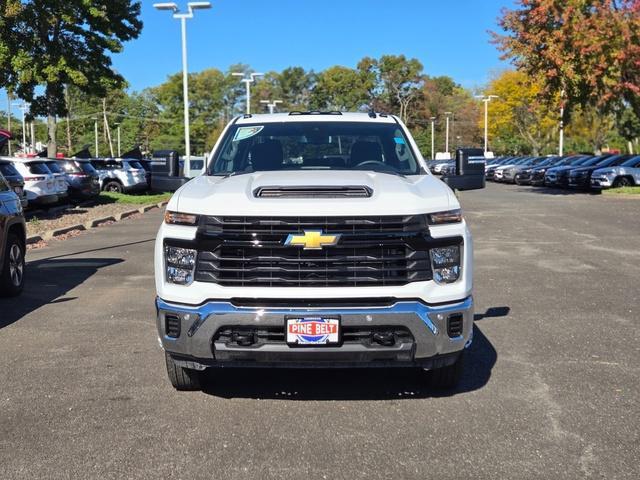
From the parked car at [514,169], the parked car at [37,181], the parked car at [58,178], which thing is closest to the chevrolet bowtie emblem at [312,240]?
the parked car at [37,181]

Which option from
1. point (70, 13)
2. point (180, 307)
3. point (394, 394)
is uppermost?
point (70, 13)

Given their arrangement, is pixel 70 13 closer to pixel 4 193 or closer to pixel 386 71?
pixel 4 193

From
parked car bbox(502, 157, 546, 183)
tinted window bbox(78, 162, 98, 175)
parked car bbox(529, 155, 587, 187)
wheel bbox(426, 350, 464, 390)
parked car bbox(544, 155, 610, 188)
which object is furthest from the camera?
parked car bbox(502, 157, 546, 183)

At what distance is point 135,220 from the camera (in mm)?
19516

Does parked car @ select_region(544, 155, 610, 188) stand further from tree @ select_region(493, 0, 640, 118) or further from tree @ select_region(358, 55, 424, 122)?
tree @ select_region(358, 55, 424, 122)

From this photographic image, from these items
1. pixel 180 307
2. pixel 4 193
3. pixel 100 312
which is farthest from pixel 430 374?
pixel 4 193

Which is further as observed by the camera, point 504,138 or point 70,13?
point 504,138

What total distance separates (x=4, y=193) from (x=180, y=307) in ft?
16.9

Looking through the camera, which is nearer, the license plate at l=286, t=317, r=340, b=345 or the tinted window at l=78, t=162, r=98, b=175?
the license plate at l=286, t=317, r=340, b=345

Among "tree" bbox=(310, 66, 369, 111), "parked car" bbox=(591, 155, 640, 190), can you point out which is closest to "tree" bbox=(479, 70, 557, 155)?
"tree" bbox=(310, 66, 369, 111)

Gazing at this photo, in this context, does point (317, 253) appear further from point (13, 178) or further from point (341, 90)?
point (341, 90)

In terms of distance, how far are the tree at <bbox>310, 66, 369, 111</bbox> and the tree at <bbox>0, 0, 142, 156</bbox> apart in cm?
6683

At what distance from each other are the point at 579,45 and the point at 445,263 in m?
23.8

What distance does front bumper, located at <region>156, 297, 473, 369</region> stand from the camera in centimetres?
408
